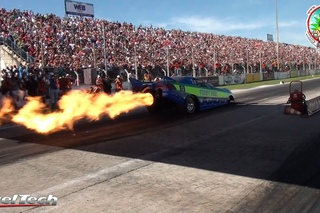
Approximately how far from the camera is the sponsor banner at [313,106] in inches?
440

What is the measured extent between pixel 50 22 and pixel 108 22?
24.7ft

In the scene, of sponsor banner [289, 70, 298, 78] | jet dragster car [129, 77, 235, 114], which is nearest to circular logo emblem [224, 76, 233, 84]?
sponsor banner [289, 70, 298, 78]

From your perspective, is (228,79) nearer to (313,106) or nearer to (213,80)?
(213,80)

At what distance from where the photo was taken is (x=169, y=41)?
38750mm

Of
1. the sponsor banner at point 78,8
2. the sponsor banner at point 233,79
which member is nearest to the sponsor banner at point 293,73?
the sponsor banner at point 233,79

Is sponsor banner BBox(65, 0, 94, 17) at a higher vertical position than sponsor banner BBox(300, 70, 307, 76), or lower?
higher

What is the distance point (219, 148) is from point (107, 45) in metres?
25.5

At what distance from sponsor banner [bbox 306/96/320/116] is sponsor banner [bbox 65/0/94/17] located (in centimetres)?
1979

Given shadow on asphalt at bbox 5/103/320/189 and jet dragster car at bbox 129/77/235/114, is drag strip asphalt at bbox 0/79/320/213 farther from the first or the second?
jet dragster car at bbox 129/77/235/114

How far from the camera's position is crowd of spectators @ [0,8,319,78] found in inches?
987

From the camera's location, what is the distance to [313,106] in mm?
11625

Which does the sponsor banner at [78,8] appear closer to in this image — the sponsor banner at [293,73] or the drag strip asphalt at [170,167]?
the drag strip asphalt at [170,167]

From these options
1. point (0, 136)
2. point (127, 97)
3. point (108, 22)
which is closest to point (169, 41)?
point (108, 22)

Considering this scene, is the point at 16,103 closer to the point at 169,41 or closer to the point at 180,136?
the point at 180,136
